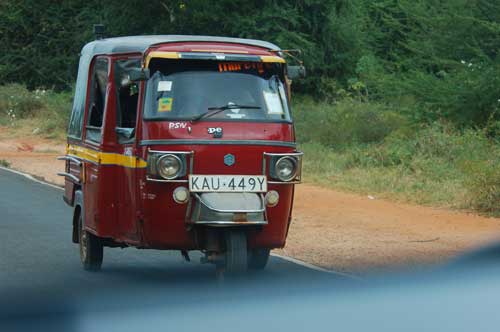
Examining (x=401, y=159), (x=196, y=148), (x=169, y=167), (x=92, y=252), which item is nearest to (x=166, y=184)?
(x=169, y=167)

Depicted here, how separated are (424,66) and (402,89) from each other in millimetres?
2831

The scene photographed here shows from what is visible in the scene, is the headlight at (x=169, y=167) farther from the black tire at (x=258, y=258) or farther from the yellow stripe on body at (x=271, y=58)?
the black tire at (x=258, y=258)

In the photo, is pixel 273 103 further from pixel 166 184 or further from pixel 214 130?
pixel 166 184

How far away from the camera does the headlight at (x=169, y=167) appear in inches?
312

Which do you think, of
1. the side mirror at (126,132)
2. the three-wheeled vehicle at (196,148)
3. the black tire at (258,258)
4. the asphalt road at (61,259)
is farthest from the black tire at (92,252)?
the black tire at (258,258)

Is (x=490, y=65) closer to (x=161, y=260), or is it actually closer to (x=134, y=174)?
(x=161, y=260)

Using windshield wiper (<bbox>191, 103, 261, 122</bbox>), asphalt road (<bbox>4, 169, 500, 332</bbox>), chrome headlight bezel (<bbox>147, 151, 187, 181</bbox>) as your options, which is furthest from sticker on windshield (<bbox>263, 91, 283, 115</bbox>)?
asphalt road (<bbox>4, 169, 500, 332</bbox>)

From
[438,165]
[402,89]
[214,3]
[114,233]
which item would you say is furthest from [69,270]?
[214,3]

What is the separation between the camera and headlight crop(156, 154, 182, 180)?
7.92m

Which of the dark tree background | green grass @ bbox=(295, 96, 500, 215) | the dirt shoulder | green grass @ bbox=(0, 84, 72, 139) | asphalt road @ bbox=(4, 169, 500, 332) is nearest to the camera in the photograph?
asphalt road @ bbox=(4, 169, 500, 332)

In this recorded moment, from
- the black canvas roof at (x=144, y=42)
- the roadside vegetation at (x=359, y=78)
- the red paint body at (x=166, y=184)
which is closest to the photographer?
the red paint body at (x=166, y=184)

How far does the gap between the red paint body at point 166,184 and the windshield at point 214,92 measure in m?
0.09

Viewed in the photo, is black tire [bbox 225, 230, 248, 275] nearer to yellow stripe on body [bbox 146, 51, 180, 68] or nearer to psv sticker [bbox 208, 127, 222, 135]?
psv sticker [bbox 208, 127, 222, 135]

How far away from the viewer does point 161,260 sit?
10109 millimetres
